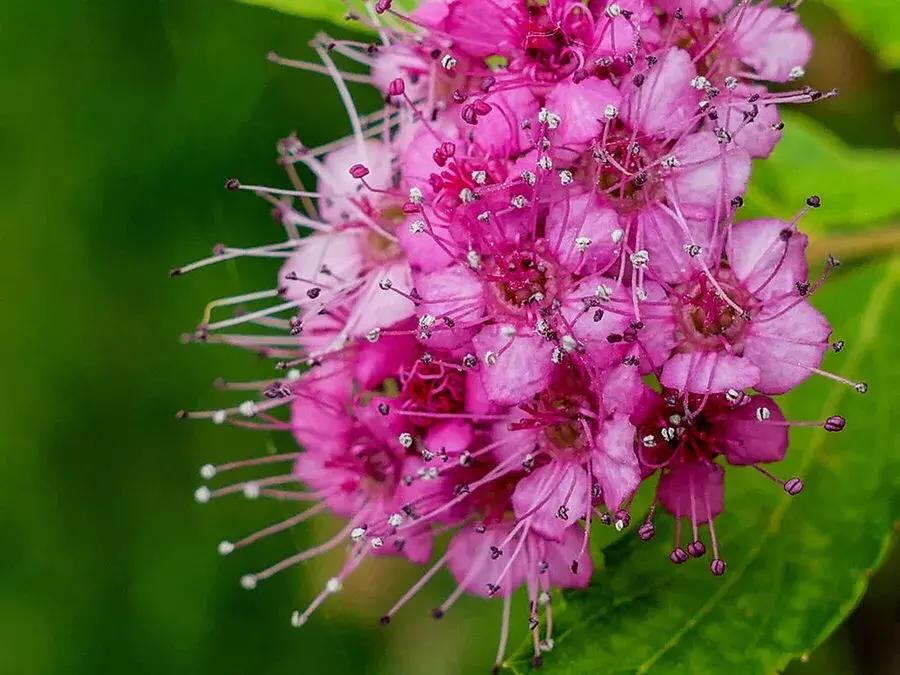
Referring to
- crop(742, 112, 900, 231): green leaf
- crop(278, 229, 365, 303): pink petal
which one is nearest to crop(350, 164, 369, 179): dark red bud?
crop(278, 229, 365, 303): pink petal

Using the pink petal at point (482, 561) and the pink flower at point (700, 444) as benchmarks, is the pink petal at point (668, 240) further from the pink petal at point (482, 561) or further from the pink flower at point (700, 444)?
the pink petal at point (482, 561)

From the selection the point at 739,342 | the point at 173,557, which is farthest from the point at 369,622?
the point at 739,342

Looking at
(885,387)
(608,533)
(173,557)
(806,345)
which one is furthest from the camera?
(173,557)

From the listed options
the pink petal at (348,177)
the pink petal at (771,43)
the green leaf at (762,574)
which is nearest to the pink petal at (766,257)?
the pink petal at (771,43)

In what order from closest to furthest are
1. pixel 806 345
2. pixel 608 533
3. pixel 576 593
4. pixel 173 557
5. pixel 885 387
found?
1. pixel 806 345
2. pixel 576 593
3. pixel 608 533
4. pixel 885 387
5. pixel 173 557

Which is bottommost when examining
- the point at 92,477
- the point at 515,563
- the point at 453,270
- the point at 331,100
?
the point at 92,477

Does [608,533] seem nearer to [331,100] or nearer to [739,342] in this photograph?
[739,342]

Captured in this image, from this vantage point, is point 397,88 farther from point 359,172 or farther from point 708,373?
point 708,373
